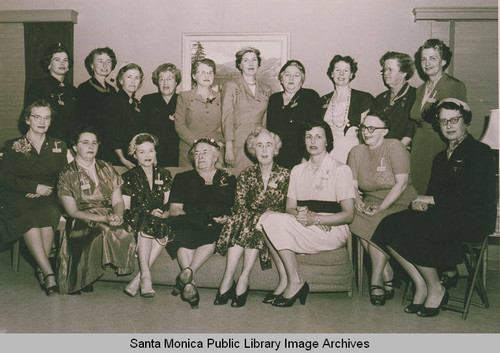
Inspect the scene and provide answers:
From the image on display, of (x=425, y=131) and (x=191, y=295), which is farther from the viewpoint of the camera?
(x=425, y=131)

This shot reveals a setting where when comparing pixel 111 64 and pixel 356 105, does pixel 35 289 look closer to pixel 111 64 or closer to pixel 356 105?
pixel 111 64

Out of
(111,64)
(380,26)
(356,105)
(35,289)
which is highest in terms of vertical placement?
(380,26)

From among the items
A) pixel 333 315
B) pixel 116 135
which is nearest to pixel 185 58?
pixel 116 135

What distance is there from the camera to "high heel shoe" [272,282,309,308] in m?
3.19

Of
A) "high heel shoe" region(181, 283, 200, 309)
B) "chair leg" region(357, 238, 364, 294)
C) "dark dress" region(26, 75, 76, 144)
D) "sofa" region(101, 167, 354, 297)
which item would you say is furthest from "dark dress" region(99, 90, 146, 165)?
"chair leg" region(357, 238, 364, 294)

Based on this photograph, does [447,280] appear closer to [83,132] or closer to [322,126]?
[322,126]

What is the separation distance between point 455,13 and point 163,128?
2.88m

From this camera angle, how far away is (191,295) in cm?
314

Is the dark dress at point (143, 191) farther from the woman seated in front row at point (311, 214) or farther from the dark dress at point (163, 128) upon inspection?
the woman seated in front row at point (311, 214)

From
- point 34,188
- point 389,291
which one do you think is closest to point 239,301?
point 389,291

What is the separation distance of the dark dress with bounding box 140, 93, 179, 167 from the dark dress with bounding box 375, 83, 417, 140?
1857mm

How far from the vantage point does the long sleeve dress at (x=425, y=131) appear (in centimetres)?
387

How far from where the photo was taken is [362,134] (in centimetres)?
362

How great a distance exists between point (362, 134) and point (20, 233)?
8.86ft
